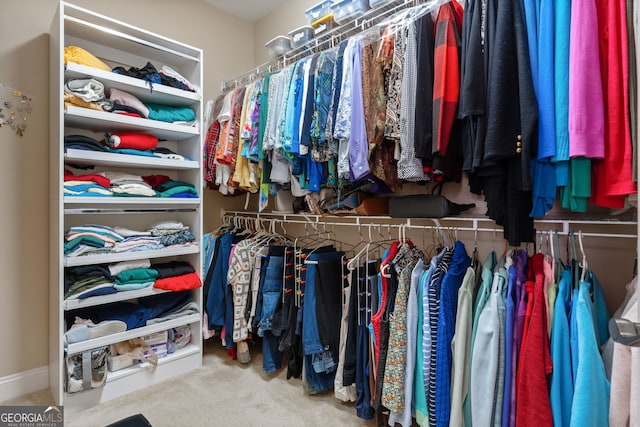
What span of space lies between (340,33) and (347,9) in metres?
0.14

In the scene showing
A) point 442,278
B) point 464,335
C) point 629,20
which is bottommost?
point 464,335

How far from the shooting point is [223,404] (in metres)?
1.88

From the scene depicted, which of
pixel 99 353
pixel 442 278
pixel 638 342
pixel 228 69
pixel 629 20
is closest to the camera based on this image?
pixel 638 342

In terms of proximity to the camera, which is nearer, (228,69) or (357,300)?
(357,300)

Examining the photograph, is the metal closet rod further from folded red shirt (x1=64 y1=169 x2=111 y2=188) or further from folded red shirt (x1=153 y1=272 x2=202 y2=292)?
folded red shirt (x1=64 y1=169 x2=111 y2=188)

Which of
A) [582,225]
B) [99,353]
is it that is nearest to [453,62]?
[582,225]

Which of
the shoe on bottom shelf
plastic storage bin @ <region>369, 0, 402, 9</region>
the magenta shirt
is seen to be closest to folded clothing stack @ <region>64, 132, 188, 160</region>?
the shoe on bottom shelf

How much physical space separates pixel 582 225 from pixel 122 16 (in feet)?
9.72

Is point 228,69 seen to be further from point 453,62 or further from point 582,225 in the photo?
point 582,225

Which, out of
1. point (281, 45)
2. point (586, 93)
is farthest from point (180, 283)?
point (586, 93)

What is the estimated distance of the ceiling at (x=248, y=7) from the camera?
9.32 feet

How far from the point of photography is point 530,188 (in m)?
1.13

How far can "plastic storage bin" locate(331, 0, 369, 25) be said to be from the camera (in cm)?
188

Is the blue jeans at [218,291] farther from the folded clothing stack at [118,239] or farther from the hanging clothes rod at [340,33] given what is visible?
the hanging clothes rod at [340,33]
